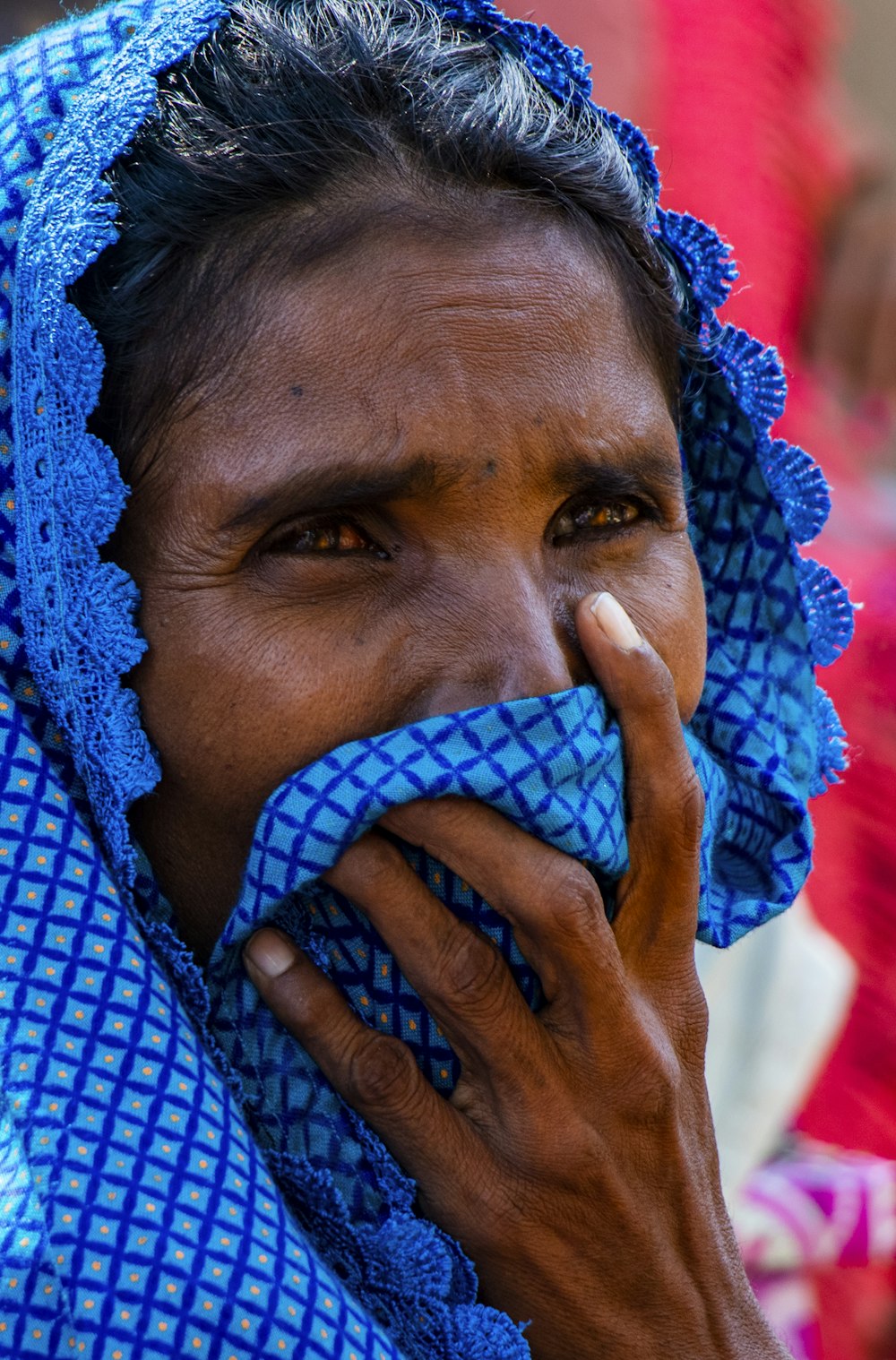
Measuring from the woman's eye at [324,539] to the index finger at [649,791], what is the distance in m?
0.26

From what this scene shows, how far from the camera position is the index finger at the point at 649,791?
4.95 feet

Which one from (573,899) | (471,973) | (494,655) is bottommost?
(471,973)

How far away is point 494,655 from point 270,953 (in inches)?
15.4

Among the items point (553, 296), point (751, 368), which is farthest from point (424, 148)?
point (751, 368)

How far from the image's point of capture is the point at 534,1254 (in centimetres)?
151

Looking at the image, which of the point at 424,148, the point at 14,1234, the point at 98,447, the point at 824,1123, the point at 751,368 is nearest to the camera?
the point at 14,1234

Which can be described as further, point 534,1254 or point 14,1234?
point 534,1254

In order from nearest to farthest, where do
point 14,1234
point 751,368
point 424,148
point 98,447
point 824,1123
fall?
point 14,1234
point 98,447
point 424,148
point 751,368
point 824,1123

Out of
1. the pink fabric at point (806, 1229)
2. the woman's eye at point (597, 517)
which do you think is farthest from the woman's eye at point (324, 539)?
the pink fabric at point (806, 1229)

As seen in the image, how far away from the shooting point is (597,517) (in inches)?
65.8

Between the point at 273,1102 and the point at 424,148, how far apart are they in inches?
41.3

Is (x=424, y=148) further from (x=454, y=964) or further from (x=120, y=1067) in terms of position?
(x=120, y=1067)

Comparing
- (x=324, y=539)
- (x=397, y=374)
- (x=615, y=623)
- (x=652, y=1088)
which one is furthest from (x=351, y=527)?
(x=652, y=1088)

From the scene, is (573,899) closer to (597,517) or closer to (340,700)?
(340,700)
